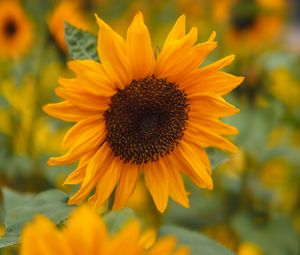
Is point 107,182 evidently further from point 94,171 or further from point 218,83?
point 218,83

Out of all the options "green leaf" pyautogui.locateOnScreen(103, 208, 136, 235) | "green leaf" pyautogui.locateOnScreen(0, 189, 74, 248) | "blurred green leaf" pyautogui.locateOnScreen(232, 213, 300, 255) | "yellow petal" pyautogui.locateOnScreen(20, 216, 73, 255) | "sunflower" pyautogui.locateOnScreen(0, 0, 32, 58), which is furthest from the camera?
"sunflower" pyautogui.locateOnScreen(0, 0, 32, 58)

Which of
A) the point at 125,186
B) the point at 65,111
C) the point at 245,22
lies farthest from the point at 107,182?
the point at 245,22

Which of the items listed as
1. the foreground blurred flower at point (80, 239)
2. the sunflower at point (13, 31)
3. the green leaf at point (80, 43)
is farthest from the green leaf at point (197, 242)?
the sunflower at point (13, 31)

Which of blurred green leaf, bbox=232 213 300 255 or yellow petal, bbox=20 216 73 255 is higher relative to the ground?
yellow petal, bbox=20 216 73 255

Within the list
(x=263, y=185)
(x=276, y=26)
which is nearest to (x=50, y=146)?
(x=263, y=185)

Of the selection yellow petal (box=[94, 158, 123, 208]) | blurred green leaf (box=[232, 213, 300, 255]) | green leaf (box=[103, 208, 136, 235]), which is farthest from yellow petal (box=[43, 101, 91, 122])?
blurred green leaf (box=[232, 213, 300, 255])

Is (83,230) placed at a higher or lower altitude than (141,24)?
lower

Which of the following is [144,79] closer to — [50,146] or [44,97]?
[50,146]

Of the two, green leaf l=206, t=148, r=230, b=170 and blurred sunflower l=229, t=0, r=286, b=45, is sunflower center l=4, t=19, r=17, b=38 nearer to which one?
blurred sunflower l=229, t=0, r=286, b=45
